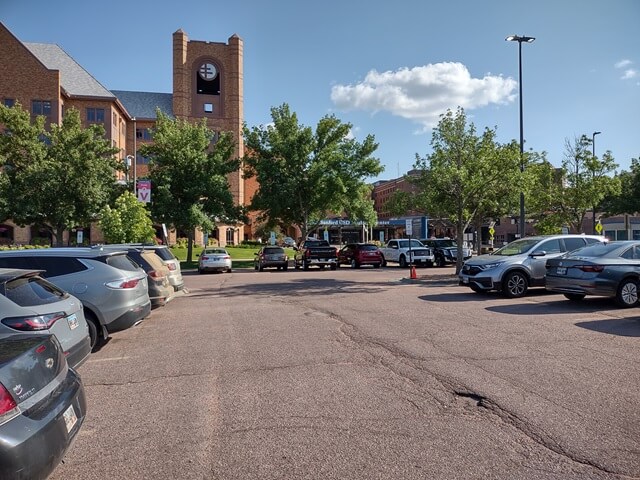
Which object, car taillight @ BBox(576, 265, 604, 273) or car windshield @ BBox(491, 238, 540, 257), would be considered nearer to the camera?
car taillight @ BBox(576, 265, 604, 273)

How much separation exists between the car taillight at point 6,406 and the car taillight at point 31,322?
7.73 ft

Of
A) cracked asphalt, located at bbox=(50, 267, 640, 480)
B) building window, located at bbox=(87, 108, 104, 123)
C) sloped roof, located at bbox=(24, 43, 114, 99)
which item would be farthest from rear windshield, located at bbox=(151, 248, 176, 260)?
sloped roof, located at bbox=(24, 43, 114, 99)

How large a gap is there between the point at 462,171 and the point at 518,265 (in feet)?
18.8

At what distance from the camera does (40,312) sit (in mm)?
5297

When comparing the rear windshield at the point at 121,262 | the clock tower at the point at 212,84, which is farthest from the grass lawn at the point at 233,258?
the rear windshield at the point at 121,262

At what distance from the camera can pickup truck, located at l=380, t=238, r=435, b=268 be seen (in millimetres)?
30953

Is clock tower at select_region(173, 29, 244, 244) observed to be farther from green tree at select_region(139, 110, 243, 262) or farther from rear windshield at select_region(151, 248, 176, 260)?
rear windshield at select_region(151, 248, 176, 260)

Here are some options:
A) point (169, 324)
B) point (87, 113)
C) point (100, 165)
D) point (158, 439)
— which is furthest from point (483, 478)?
point (87, 113)

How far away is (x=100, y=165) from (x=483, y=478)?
36819 mm

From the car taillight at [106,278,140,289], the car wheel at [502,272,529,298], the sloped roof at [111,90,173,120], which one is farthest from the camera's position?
the sloped roof at [111,90,173,120]

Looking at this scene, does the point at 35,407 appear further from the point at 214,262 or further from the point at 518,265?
the point at 214,262

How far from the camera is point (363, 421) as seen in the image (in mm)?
4633

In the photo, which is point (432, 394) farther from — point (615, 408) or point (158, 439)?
point (158, 439)

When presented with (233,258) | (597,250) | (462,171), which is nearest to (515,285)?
(597,250)
